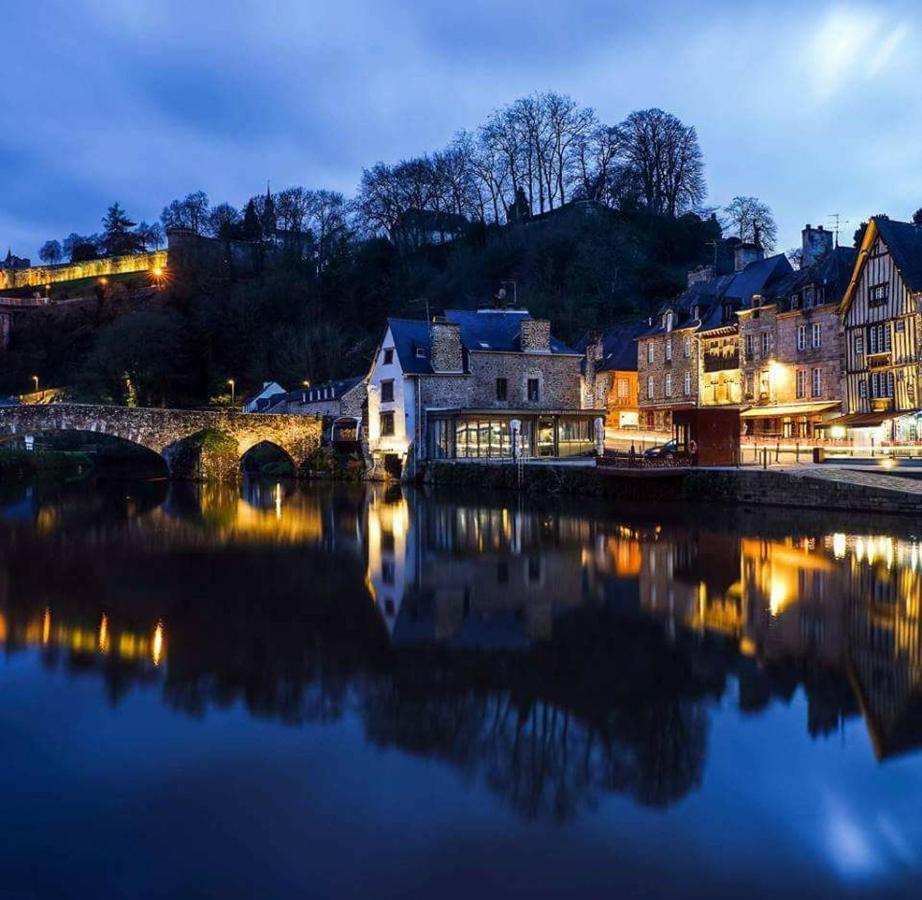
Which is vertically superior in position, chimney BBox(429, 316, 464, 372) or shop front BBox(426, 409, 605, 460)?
chimney BBox(429, 316, 464, 372)

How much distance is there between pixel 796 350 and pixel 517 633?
2720 cm

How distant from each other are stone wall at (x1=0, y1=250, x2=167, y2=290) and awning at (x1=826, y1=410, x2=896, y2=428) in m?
64.4

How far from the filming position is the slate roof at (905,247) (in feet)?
89.2

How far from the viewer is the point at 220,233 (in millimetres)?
72375

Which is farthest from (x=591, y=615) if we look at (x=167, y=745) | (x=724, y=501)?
(x=724, y=501)

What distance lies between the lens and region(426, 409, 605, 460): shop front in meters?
31.3

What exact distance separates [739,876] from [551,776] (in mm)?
1405

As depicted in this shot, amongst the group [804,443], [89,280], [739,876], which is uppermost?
[89,280]

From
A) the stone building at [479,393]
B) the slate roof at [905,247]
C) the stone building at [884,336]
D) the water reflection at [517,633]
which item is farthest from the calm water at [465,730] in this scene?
the stone building at [479,393]

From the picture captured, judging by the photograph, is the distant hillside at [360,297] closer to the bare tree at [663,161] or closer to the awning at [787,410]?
the bare tree at [663,161]

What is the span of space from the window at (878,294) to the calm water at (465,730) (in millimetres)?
18400

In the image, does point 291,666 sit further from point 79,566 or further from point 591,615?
point 79,566

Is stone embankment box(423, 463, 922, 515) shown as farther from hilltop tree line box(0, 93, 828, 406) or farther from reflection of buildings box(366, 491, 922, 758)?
hilltop tree line box(0, 93, 828, 406)

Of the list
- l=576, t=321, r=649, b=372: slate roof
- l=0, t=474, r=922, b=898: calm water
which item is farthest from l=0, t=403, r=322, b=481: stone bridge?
l=0, t=474, r=922, b=898: calm water
